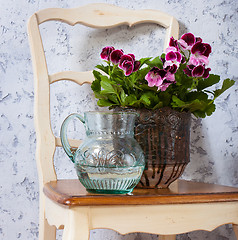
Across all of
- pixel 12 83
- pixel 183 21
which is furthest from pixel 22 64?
pixel 183 21

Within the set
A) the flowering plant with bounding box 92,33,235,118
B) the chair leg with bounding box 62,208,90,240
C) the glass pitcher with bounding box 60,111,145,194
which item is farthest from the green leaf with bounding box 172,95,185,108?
the chair leg with bounding box 62,208,90,240

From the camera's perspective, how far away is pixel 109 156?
0.72 m

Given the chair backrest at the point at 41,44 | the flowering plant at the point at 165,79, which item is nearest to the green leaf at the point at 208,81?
the flowering plant at the point at 165,79

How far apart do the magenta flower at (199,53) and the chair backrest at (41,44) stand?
421 millimetres

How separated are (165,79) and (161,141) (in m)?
0.14

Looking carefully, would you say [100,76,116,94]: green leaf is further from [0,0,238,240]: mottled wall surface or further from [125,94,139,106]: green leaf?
[0,0,238,240]: mottled wall surface

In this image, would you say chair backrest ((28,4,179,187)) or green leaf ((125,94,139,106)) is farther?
chair backrest ((28,4,179,187))

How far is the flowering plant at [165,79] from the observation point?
2.58ft

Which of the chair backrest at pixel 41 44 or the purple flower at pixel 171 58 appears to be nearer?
the purple flower at pixel 171 58

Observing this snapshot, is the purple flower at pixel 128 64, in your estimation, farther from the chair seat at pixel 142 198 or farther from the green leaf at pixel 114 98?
the chair seat at pixel 142 198

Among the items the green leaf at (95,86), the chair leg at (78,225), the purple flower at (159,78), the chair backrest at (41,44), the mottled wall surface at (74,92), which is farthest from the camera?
the mottled wall surface at (74,92)

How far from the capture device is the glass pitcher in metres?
0.72

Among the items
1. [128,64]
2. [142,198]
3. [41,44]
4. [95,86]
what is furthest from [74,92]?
[142,198]

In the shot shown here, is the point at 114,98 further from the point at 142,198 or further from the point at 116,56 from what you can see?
the point at 142,198
